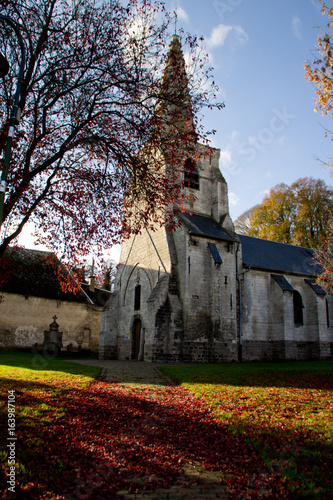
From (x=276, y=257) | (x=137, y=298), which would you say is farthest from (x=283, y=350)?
(x=137, y=298)

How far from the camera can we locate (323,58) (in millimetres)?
8969

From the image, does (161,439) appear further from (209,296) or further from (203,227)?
(203,227)

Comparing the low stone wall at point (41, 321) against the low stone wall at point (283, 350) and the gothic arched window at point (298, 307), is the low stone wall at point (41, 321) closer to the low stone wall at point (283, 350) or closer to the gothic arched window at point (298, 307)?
the low stone wall at point (283, 350)

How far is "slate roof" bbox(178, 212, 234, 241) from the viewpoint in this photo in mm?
20641

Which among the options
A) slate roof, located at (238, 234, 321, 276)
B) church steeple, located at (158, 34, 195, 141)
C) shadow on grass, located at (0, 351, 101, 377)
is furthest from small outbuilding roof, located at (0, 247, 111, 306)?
church steeple, located at (158, 34, 195, 141)

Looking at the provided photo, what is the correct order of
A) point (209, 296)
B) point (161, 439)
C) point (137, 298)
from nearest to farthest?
point (161, 439)
point (209, 296)
point (137, 298)

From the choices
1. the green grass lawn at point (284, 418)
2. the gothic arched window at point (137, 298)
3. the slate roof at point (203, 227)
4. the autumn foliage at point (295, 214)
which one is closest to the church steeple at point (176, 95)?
the green grass lawn at point (284, 418)

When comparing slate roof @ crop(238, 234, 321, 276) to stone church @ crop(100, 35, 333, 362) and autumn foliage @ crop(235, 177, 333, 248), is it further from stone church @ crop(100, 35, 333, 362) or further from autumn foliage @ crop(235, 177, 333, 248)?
autumn foliage @ crop(235, 177, 333, 248)

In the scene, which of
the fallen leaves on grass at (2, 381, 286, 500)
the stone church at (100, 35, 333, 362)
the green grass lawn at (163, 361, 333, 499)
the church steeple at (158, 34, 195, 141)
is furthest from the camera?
the stone church at (100, 35, 333, 362)

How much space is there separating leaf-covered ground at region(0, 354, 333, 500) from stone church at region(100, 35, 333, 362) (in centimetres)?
1032

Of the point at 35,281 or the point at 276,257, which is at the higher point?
the point at 276,257

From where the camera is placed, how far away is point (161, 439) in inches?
200

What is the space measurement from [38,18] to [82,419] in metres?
9.25

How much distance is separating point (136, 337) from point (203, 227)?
8123mm
